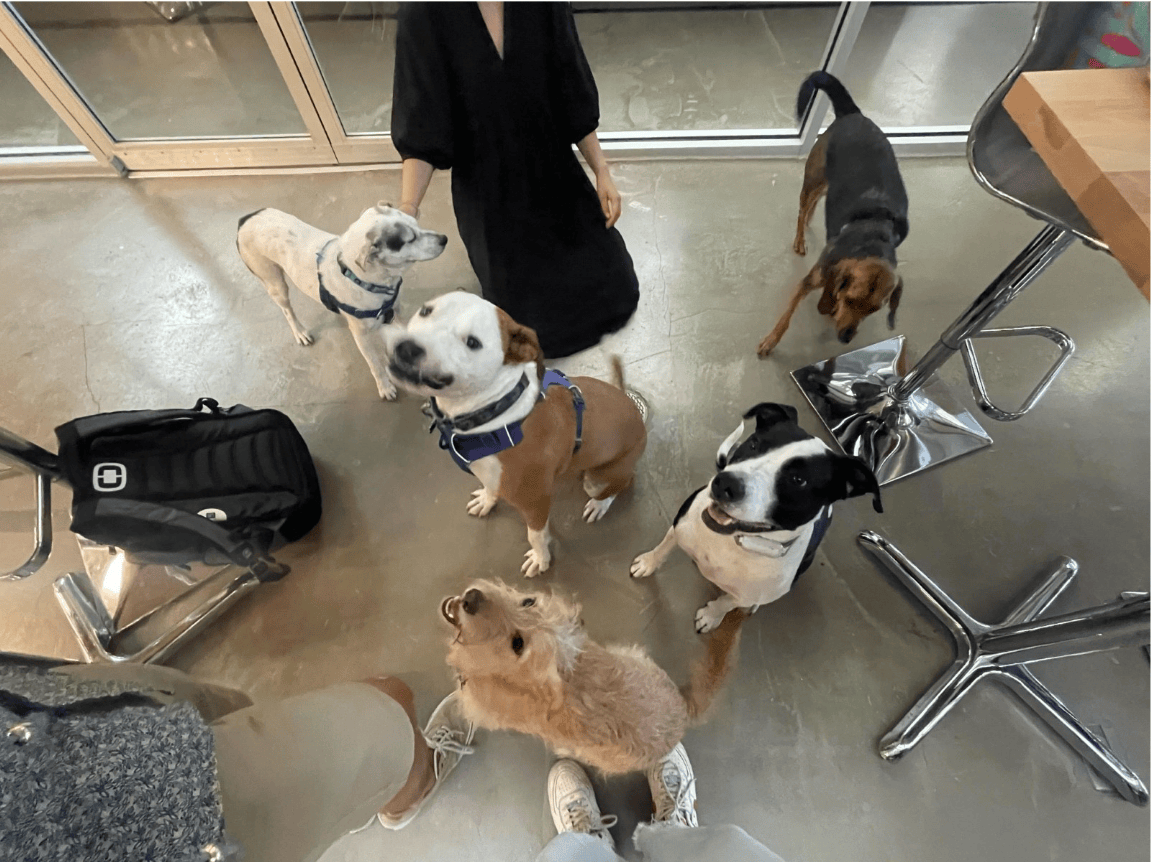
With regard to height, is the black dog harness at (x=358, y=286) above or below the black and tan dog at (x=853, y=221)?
above

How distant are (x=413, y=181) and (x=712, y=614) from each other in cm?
171

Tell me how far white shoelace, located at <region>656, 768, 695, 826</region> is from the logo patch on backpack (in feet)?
6.02

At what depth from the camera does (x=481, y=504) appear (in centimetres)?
206

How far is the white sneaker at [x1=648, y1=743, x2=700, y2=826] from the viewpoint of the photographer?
1528mm

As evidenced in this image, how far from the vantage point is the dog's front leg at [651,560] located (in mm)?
1831

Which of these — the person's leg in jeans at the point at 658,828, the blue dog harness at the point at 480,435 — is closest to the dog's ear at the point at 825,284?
the blue dog harness at the point at 480,435

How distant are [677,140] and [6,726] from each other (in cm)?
336

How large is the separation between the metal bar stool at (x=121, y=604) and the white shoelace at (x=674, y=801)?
1446 mm

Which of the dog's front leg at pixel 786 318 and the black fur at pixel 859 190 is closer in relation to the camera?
the black fur at pixel 859 190

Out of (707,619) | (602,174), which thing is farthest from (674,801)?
(602,174)

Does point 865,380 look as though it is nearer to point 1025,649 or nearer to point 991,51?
point 1025,649

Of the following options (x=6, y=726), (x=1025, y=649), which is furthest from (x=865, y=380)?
(x=6, y=726)

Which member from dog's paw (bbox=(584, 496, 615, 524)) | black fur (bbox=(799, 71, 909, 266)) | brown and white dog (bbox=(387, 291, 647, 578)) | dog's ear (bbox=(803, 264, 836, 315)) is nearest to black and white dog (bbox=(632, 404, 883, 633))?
brown and white dog (bbox=(387, 291, 647, 578))

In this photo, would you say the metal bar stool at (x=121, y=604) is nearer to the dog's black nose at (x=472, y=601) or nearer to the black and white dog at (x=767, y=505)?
the dog's black nose at (x=472, y=601)
